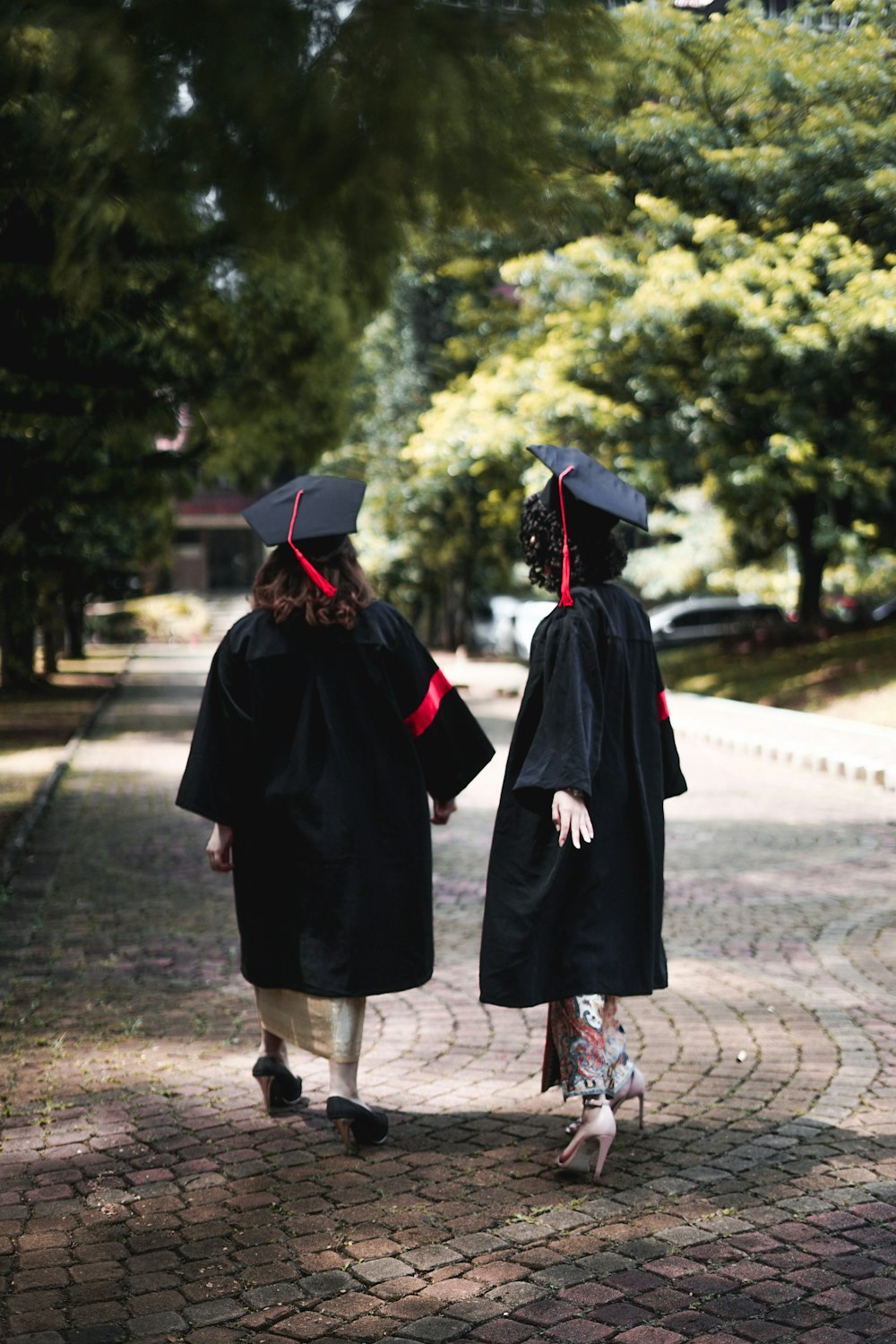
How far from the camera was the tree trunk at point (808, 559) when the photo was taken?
78.5ft

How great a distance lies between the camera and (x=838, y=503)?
77.9 feet

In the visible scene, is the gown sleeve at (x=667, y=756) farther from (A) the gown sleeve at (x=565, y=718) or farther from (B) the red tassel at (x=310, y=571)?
(B) the red tassel at (x=310, y=571)

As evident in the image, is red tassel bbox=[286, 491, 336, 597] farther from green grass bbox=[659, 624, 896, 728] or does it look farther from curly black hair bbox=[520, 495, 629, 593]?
green grass bbox=[659, 624, 896, 728]

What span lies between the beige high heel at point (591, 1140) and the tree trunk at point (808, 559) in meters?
20.1

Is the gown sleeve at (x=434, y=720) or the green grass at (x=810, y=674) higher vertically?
the gown sleeve at (x=434, y=720)

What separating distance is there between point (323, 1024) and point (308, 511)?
5.09 ft

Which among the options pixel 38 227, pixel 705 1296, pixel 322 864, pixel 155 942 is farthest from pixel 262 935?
pixel 38 227

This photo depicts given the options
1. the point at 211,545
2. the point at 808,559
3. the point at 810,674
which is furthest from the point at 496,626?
the point at 211,545

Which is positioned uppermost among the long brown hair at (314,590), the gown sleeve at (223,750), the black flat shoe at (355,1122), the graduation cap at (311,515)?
the graduation cap at (311,515)

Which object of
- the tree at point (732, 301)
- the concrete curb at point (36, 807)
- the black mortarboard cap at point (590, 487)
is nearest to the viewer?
the black mortarboard cap at point (590, 487)

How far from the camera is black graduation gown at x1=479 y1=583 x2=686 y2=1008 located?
416cm

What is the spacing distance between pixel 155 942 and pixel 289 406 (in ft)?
49.9

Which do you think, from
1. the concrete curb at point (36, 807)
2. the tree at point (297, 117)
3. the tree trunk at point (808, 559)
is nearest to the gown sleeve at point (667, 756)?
the tree at point (297, 117)

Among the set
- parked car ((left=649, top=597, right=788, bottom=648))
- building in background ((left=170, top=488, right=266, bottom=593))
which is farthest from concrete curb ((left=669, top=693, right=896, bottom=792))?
building in background ((left=170, top=488, right=266, bottom=593))
